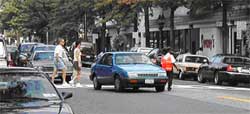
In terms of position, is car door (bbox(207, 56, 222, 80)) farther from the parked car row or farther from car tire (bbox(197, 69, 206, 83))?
car tire (bbox(197, 69, 206, 83))

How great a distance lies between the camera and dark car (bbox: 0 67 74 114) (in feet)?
27.5

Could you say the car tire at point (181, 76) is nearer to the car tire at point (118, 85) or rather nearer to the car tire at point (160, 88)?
the car tire at point (160, 88)

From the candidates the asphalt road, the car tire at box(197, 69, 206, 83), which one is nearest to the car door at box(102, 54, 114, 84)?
the asphalt road

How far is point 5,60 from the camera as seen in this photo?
68.3 ft

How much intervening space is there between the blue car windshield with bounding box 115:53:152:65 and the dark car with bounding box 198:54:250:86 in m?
6.77

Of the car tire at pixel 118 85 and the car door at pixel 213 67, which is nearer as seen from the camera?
the car tire at pixel 118 85

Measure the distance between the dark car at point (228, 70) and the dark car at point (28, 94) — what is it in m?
18.1

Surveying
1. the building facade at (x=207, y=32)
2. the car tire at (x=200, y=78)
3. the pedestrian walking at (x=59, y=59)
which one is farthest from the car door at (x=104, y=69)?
the building facade at (x=207, y=32)

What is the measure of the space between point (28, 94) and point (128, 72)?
432 inches

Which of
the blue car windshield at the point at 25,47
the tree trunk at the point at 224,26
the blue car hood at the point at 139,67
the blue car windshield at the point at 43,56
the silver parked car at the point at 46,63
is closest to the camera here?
the blue car hood at the point at 139,67

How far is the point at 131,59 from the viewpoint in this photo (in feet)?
69.7

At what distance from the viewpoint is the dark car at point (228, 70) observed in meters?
26.9

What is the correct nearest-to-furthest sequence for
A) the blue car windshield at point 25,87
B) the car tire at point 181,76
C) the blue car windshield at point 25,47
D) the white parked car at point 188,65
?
1. the blue car windshield at point 25,87
2. the white parked car at point 188,65
3. the car tire at point 181,76
4. the blue car windshield at point 25,47

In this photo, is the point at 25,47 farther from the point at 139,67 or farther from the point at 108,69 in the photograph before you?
the point at 139,67
